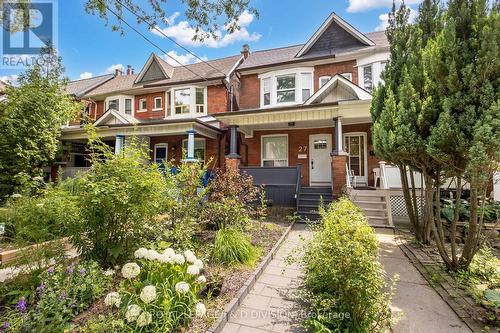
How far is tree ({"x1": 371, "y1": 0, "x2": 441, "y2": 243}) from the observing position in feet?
15.5

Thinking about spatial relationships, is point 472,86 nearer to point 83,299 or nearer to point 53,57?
point 83,299

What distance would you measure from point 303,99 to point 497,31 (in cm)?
893

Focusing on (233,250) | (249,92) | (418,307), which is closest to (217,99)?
(249,92)

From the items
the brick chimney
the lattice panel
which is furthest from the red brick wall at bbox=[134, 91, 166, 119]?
the lattice panel

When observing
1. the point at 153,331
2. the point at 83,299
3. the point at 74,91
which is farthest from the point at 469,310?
the point at 74,91

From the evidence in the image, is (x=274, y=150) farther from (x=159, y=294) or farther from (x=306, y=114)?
(x=159, y=294)

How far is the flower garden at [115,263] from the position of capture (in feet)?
8.66

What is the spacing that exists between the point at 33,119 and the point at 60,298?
12.7 m

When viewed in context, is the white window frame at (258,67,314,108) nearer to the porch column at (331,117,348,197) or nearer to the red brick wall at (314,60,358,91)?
the red brick wall at (314,60,358,91)

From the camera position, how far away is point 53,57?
1365 cm

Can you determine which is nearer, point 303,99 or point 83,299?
point 83,299

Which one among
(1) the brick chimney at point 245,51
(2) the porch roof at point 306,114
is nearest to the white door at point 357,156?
(2) the porch roof at point 306,114

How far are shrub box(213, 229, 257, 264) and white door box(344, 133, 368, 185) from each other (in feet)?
27.4

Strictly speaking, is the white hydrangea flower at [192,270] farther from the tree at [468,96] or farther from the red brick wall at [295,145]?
the red brick wall at [295,145]
